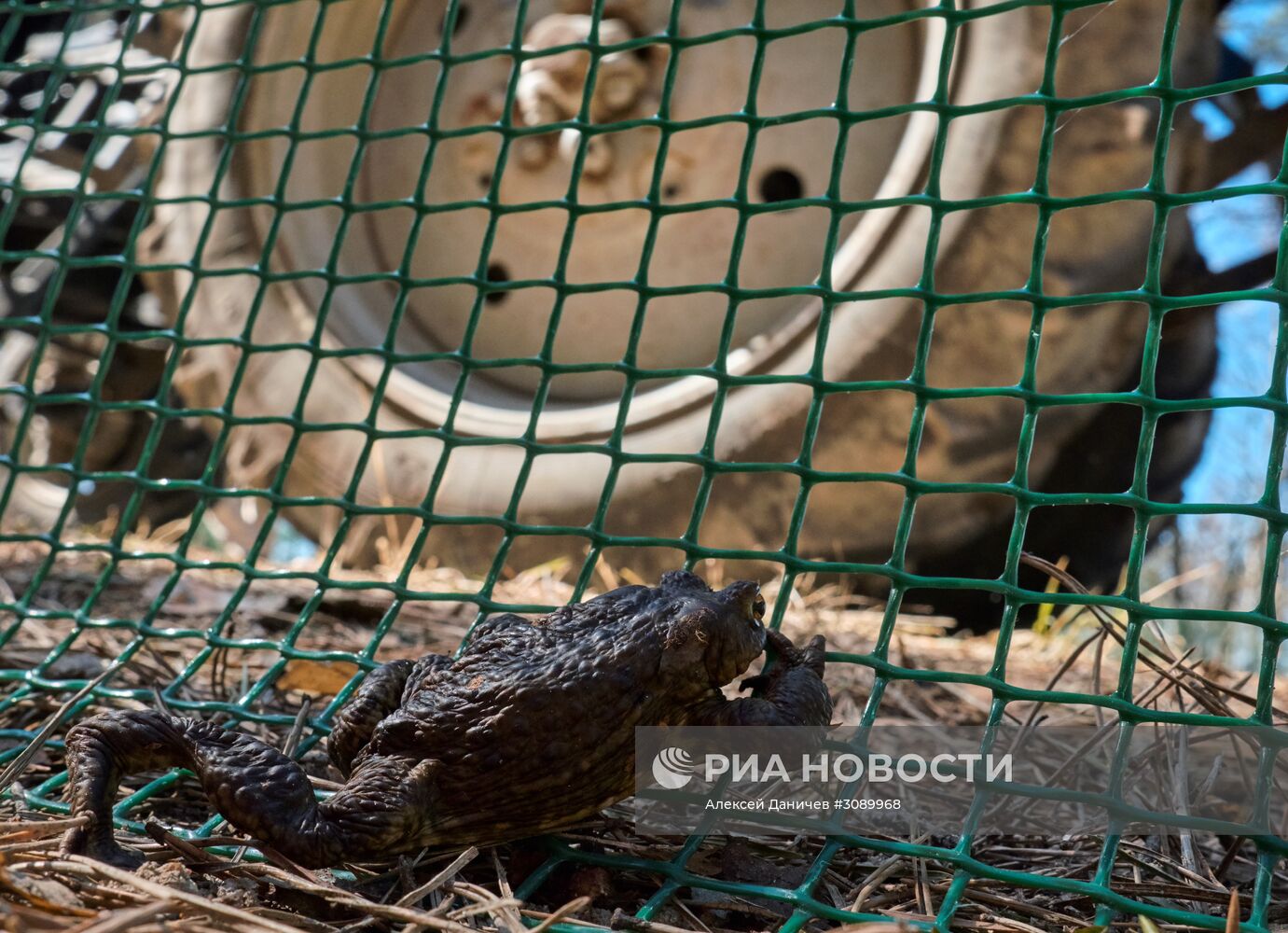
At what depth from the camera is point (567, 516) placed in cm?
279

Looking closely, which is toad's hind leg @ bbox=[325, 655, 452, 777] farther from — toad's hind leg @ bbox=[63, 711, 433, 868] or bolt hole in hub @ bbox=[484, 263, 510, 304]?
bolt hole in hub @ bbox=[484, 263, 510, 304]

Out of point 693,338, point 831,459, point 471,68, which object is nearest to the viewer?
point 831,459

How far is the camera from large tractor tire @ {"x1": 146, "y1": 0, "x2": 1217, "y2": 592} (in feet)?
8.18

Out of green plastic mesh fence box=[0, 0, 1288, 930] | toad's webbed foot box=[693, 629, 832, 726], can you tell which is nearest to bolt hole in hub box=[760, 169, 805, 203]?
green plastic mesh fence box=[0, 0, 1288, 930]

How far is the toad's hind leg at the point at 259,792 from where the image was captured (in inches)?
43.2

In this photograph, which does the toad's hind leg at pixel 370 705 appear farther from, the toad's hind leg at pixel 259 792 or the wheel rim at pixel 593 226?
the wheel rim at pixel 593 226

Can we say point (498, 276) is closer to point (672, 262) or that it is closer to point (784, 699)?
point (672, 262)

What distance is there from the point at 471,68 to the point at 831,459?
5.25 feet

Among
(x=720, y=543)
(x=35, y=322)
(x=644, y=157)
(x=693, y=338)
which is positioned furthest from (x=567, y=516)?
(x=35, y=322)

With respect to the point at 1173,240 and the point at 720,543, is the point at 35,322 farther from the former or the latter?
the point at 1173,240
